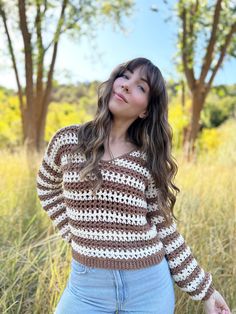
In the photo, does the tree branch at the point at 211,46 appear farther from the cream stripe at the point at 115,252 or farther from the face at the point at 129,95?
the cream stripe at the point at 115,252

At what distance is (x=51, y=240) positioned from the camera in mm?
2672

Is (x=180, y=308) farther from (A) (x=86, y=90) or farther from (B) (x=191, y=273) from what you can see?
(A) (x=86, y=90)

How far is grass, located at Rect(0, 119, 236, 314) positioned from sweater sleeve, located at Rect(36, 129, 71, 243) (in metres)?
0.43

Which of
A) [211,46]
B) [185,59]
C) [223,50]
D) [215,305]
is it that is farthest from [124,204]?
[223,50]

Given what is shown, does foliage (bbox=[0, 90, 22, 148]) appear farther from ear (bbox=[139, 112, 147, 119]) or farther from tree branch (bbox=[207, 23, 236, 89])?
ear (bbox=[139, 112, 147, 119])

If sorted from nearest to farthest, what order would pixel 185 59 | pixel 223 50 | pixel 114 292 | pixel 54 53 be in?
pixel 114 292
pixel 185 59
pixel 223 50
pixel 54 53

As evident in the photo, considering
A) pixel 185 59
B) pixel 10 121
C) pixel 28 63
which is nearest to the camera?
pixel 28 63

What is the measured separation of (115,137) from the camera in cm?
174

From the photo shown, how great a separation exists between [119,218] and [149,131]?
41 cm

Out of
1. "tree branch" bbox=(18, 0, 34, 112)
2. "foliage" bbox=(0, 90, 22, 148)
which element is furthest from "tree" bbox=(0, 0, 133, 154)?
"foliage" bbox=(0, 90, 22, 148)

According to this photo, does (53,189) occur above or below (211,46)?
below

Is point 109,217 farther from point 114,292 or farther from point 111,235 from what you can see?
point 114,292

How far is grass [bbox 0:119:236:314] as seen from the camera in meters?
2.28

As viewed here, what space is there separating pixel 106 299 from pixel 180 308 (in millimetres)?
860
